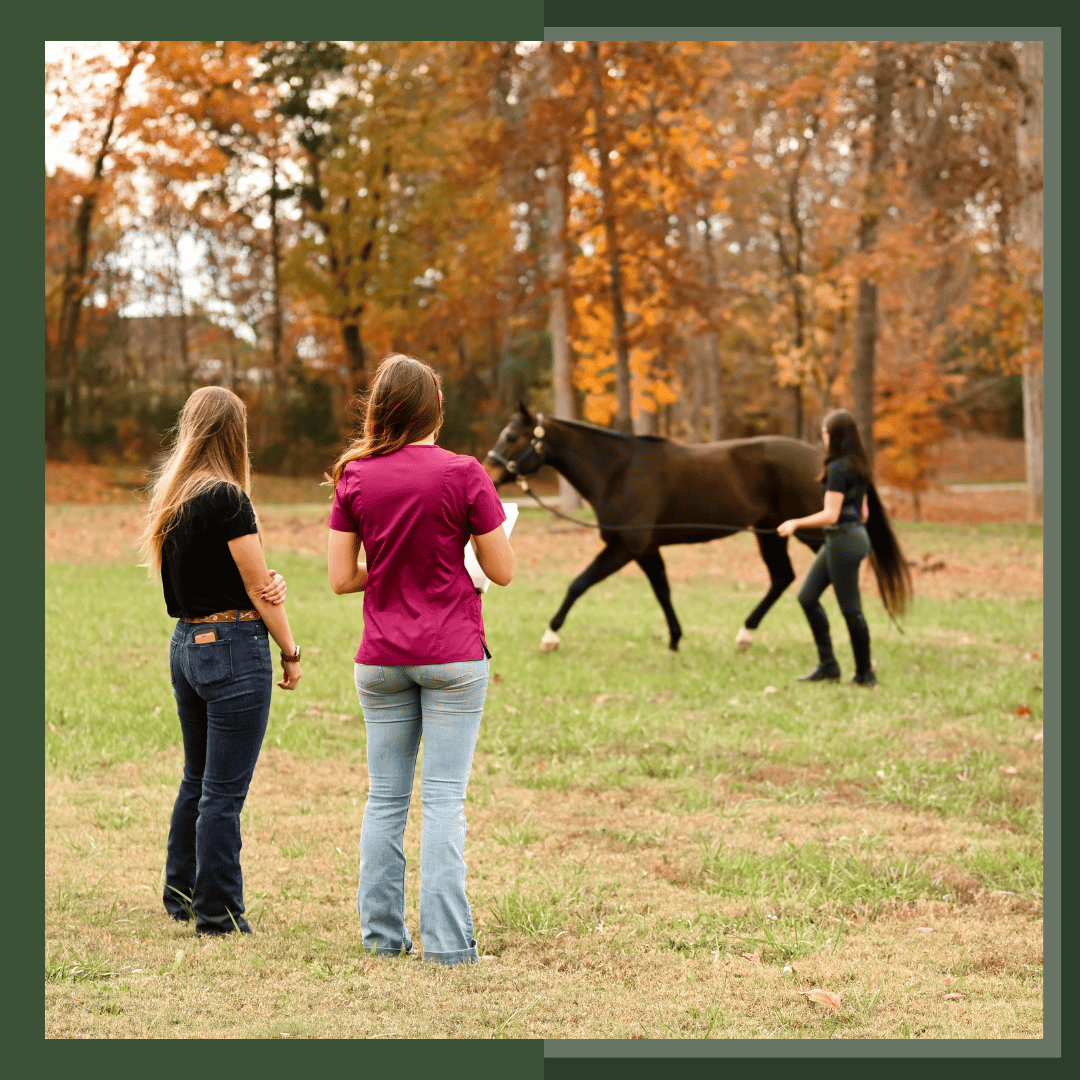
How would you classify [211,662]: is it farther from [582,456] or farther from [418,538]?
[582,456]

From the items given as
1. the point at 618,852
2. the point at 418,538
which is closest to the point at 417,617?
the point at 418,538

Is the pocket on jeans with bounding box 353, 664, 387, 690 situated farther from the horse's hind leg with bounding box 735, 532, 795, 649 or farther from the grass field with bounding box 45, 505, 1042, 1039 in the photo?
the horse's hind leg with bounding box 735, 532, 795, 649

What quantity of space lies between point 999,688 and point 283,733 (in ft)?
16.6

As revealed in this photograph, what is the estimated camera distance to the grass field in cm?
344

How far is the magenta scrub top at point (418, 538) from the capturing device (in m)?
3.51

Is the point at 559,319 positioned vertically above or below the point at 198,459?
above

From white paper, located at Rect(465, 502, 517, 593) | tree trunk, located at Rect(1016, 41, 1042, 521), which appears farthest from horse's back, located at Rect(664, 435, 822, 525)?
tree trunk, located at Rect(1016, 41, 1042, 521)

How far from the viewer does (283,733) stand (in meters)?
7.02

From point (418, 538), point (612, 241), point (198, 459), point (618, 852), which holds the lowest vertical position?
point (618, 852)

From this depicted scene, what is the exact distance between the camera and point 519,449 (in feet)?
31.8

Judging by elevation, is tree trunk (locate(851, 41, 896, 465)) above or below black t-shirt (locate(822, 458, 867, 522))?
above

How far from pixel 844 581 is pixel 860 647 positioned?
0.52m
